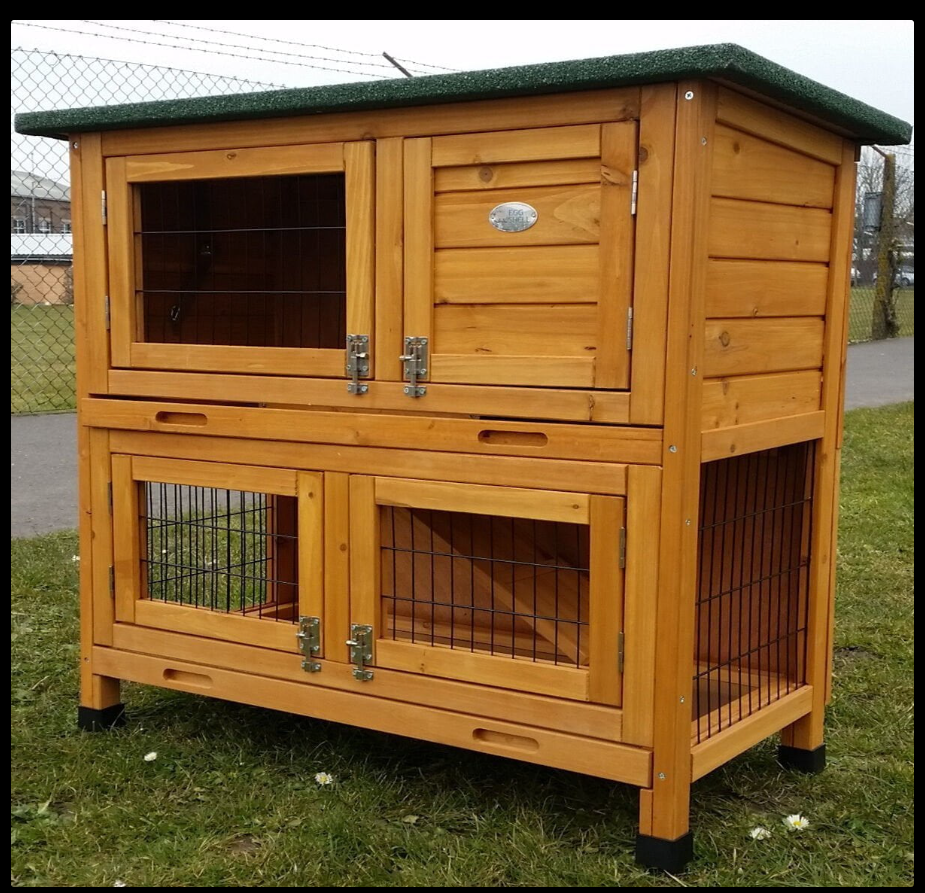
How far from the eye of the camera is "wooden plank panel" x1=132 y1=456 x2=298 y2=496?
3.24 m

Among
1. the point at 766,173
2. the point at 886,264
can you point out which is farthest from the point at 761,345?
the point at 886,264

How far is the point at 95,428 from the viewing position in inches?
138

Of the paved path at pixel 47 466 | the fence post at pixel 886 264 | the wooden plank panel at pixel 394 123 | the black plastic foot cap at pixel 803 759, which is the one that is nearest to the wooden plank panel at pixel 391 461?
the wooden plank panel at pixel 394 123

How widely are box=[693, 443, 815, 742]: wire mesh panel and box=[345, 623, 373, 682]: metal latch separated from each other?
883 millimetres

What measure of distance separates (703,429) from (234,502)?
14.6 ft

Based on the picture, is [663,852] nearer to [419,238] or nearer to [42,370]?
[419,238]

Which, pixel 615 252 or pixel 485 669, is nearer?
pixel 615 252

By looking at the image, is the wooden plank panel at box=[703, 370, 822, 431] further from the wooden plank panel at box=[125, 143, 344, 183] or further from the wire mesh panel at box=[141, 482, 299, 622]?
the wire mesh panel at box=[141, 482, 299, 622]

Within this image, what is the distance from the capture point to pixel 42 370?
1116 cm

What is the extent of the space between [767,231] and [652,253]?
17.7 inches

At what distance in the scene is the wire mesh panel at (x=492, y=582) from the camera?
3.44m

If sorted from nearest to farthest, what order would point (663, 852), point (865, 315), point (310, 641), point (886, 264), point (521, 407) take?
point (663, 852)
point (521, 407)
point (310, 641)
point (886, 264)
point (865, 315)

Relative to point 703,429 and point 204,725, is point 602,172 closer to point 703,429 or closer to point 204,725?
point 703,429

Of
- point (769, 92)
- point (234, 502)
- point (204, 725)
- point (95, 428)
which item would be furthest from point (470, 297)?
point (234, 502)
